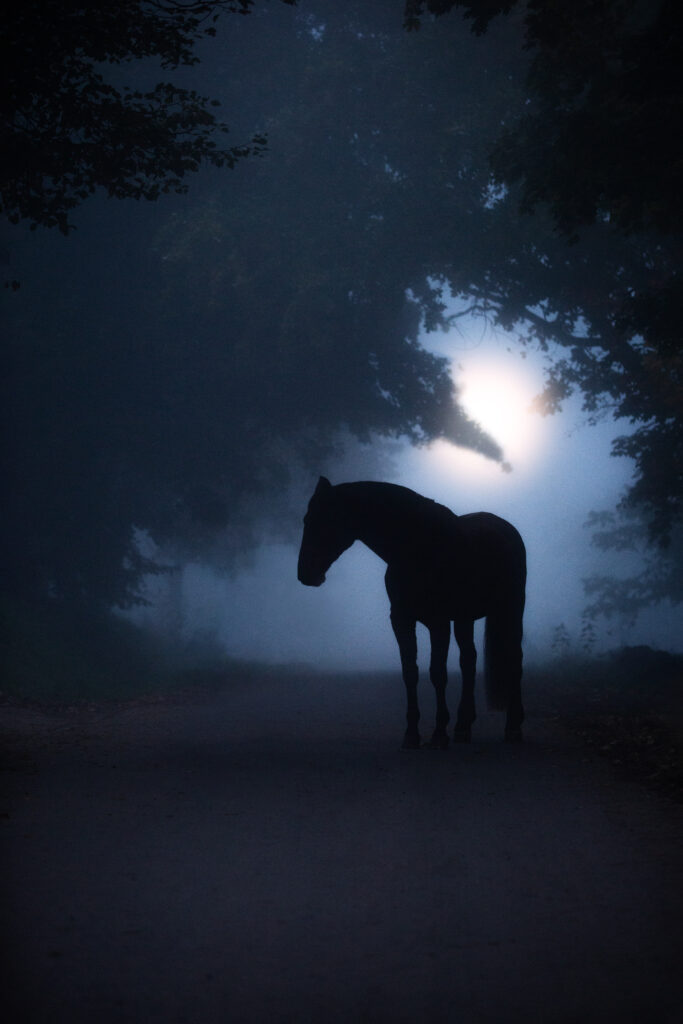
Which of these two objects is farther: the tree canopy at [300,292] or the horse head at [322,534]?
the tree canopy at [300,292]

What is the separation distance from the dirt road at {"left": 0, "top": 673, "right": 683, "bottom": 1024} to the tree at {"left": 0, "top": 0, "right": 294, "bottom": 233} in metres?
6.75

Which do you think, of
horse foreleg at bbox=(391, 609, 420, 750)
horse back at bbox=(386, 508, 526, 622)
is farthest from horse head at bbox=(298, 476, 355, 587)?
horse foreleg at bbox=(391, 609, 420, 750)

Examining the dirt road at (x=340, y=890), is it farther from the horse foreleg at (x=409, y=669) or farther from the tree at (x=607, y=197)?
the tree at (x=607, y=197)

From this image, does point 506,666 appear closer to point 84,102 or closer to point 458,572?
point 458,572

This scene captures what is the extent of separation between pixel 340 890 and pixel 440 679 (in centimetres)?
527

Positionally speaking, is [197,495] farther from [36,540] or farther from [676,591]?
[676,591]

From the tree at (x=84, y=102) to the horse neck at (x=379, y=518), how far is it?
4.40 m

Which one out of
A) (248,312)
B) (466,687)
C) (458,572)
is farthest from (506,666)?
(248,312)

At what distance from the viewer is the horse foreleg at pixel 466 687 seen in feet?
34.7

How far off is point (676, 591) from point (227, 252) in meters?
22.7

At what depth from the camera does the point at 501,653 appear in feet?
36.5

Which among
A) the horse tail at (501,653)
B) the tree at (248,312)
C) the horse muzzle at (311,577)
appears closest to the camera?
the horse muzzle at (311,577)

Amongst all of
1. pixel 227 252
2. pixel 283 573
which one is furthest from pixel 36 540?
pixel 283 573

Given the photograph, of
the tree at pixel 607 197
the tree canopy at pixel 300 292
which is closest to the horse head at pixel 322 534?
the tree at pixel 607 197
